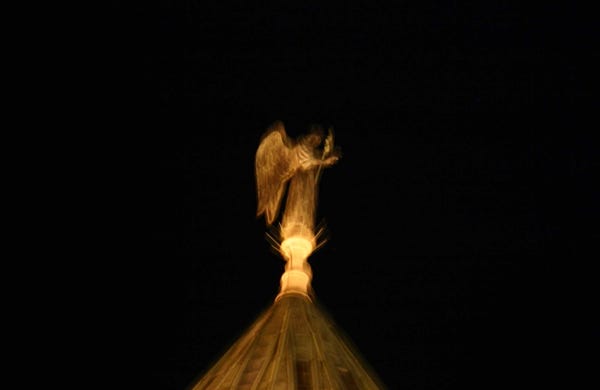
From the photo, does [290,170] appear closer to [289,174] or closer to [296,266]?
[289,174]

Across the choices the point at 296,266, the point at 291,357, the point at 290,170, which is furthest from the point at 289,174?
the point at 291,357

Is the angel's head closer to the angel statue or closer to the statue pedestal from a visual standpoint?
the angel statue

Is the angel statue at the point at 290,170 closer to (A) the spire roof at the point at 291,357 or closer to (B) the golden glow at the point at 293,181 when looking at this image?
(B) the golden glow at the point at 293,181

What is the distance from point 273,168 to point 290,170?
0.94 ft

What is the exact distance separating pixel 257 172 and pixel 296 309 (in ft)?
8.97

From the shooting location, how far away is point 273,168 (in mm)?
14203

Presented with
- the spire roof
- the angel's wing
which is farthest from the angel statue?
the spire roof

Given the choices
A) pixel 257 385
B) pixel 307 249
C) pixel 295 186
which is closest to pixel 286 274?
pixel 307 249

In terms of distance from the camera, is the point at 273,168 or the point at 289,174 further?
the point at 273,168

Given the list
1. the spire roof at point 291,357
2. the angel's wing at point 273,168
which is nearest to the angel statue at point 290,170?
the angel's wing at point 273,168

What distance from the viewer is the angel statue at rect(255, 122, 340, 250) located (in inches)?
543

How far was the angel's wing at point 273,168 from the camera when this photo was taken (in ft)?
46.1

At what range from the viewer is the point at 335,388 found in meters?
10.6

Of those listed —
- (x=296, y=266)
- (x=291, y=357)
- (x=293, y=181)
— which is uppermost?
(x=293, y=181)
